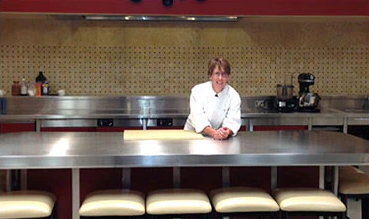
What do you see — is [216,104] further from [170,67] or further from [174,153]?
[170,67]

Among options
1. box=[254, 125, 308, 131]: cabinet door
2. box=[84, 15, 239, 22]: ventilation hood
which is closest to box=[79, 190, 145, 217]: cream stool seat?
box=[254, 125, 308, 131]: cabinet door

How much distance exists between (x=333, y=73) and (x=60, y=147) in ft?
11.0

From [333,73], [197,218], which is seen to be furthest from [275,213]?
[333,73]

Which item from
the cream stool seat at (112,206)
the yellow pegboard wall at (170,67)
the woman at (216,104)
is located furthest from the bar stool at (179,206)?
the yellow pegboard wall at (170,67)

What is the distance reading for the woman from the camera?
10.3 ft

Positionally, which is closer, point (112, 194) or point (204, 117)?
point (112, 194)

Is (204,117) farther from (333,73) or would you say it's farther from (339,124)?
(333,73)

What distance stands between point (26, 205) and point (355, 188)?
1865 mm

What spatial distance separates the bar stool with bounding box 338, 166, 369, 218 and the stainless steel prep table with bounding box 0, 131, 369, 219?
0.23m

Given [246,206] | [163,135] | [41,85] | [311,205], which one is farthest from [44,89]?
[311,205]

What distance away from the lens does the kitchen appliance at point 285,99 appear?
4.52m

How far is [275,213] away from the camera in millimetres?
2473

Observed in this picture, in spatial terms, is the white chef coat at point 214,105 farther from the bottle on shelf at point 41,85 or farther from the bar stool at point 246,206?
the bottle on shelf at point 41,85

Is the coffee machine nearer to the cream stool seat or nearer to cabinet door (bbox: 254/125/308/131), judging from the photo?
cabinet door (bbox: 254/125/308/131)
